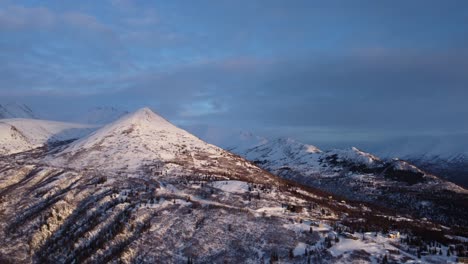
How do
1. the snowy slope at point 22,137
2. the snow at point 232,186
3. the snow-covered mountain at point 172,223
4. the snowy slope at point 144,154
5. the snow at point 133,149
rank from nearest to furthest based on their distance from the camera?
1. the snow-covered mountain at point 172,223
2. the snow at point 232,186
3. the snowy slope at point 144,154
4. the snow at point 133,149
5. the snowy slope at point 22,137

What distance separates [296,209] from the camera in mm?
Answer: 70500

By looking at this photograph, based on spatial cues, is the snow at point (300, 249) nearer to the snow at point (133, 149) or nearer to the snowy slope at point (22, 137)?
the snow at point (133, 149)

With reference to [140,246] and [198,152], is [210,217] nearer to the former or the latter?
[140,246]

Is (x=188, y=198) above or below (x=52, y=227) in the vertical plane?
above

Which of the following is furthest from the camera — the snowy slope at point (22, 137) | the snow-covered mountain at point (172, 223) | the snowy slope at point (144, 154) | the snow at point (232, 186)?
the snowy slope at point (22, 137)

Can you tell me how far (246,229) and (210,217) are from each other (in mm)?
7335

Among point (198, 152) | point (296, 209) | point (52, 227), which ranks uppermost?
point (198, 152)

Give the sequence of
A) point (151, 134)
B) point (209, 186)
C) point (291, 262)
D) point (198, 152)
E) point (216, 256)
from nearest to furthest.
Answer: point (291, 262)
point (216, 256)
point (209, 186)
point (198, 152)
point (151, 134)

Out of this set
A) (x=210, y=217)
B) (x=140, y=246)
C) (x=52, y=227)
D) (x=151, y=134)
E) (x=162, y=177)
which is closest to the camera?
(x=140, y=246)

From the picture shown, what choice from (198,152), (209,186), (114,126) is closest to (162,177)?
(209,186)

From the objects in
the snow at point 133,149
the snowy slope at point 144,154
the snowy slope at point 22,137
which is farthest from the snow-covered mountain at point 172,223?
the snowy slope at point 22,137

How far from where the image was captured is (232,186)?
8306 cm

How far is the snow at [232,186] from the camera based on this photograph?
80812 millimetres

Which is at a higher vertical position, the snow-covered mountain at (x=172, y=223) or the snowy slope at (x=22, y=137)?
the snowy slope at (x=22, y=137)
